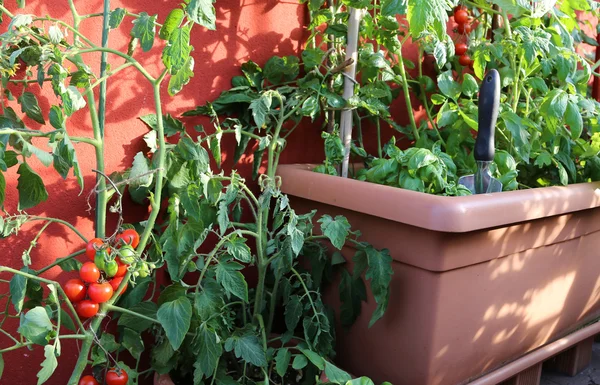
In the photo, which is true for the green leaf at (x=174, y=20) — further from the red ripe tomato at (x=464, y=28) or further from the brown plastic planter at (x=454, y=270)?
the red ripe tomato at (x=464, y=28)

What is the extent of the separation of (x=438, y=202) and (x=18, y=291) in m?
0.69

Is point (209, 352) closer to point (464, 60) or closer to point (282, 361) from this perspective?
point (282, 361)

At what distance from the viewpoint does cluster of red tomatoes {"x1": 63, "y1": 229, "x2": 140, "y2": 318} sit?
2.97 ft

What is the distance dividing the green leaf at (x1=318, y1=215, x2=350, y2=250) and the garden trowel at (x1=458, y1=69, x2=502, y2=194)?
36cm

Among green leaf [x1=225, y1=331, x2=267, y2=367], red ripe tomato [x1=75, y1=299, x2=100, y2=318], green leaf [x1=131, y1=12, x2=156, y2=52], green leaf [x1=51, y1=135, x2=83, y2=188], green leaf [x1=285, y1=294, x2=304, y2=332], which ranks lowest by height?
green leaf [x1=225, y1=331, x2=267, y2=367]

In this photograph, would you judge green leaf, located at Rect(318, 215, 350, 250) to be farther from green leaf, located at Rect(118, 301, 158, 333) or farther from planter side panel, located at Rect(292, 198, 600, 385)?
green leaf, located at Rect(118, 301, 158, 333)

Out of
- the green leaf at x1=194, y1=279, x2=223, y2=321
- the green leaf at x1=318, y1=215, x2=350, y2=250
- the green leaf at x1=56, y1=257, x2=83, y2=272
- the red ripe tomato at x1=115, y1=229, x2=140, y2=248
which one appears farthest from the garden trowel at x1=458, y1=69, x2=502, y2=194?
the green leaf at x1=56, y1=257, x2=83, y2=272

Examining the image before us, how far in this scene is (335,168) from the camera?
1.42 metres

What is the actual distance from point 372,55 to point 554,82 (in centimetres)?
65

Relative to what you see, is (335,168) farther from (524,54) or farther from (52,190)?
(52,190)

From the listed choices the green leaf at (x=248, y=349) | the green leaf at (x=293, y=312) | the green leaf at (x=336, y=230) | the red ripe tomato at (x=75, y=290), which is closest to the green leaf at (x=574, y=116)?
the green leaf at (x=336, y=230)

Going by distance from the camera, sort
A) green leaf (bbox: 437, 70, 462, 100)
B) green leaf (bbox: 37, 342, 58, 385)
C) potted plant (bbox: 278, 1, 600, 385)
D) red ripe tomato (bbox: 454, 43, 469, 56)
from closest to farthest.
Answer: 1. green leaf (bbox: 37, 342, 58, 385)
2. potted plant (bbox: 278, 1, 600, 385)
3. green leaf (bbox: 437, 70, 462, 100)
4. red ripe tomato (bbox: 454, 43, 469, 56)

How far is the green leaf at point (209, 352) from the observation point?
1.01m

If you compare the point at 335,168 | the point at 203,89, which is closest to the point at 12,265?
the point at 203,89
